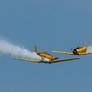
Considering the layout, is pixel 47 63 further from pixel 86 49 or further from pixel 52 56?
pixel 86 49

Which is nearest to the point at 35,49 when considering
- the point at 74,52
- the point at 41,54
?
the point at 41,54

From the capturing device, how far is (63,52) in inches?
5556

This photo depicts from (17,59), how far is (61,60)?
43.1 ft

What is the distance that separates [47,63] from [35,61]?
4.75 m

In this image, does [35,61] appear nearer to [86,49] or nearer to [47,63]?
[47,63]

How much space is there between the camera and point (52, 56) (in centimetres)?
11738

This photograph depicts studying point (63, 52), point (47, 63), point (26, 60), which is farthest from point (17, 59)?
point (63, 52)

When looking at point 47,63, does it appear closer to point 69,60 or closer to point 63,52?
point 69,60

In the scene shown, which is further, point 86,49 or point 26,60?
point 86,49

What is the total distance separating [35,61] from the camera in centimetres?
11988

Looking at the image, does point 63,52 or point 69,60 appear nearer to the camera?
point 69,60

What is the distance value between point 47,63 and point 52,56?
8.03 ft

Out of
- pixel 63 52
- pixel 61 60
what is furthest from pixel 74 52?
pixel 61 60

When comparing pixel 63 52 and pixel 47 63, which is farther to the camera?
pixel 63 52
